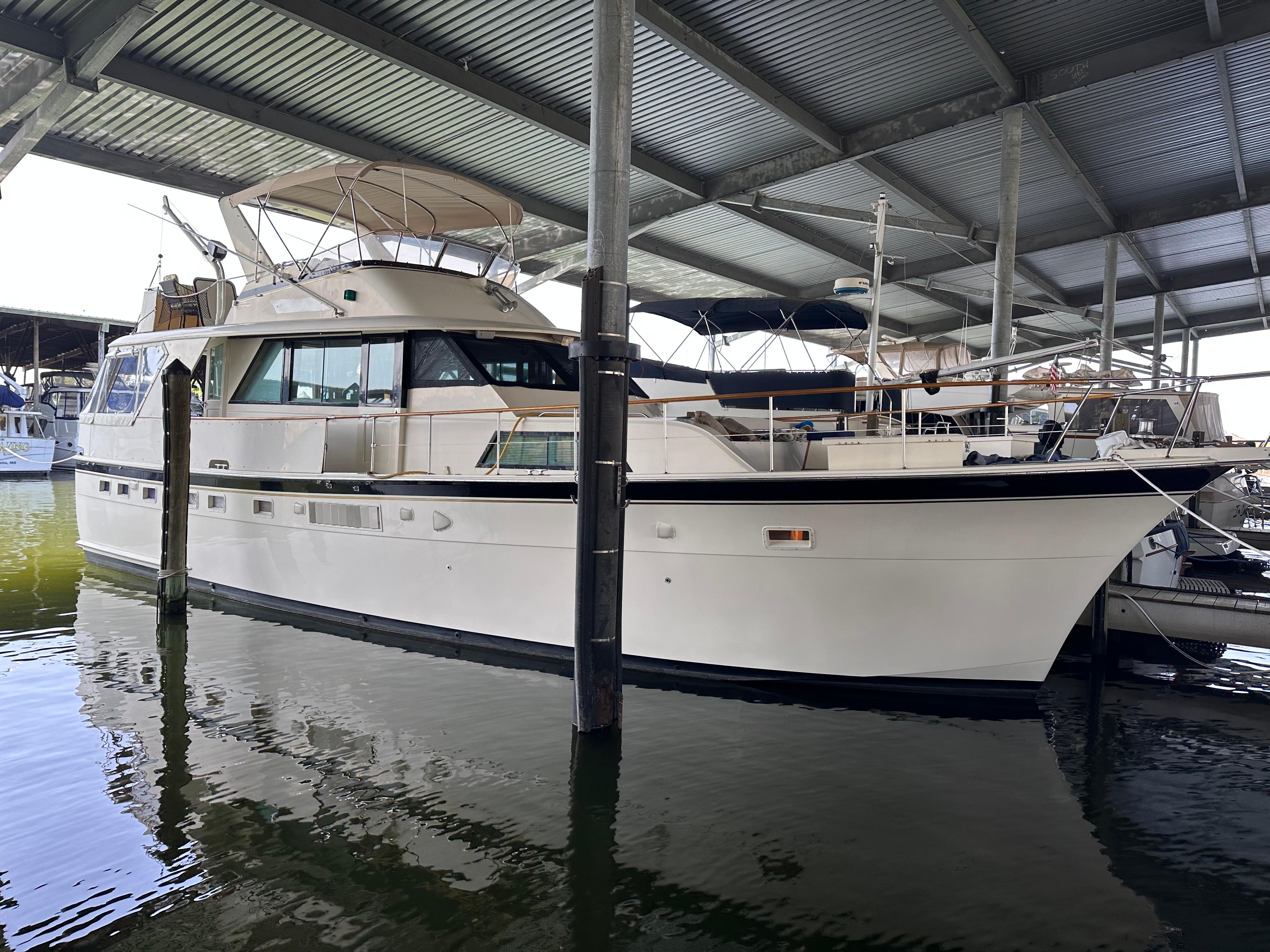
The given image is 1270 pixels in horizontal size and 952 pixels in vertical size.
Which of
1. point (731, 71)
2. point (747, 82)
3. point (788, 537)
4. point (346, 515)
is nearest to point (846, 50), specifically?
point (747, 82)

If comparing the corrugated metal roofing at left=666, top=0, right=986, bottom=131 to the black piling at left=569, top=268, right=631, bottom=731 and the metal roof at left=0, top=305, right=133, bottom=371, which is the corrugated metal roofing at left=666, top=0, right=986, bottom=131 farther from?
the metal roof at left=0, top=305, right=133, bottom=371

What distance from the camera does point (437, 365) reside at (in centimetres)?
779

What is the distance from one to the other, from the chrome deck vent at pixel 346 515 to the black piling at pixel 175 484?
1.85 m

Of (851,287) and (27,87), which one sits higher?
(27,87)

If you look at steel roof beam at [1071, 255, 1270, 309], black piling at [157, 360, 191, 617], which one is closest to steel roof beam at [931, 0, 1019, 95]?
black piling at [157, 360, 191, 617]

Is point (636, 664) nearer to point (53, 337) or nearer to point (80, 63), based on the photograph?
point (80, 63)

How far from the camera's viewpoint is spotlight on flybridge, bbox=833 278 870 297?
11031 mm

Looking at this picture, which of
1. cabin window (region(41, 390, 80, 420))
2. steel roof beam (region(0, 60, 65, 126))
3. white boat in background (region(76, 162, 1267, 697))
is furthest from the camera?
cabin window (region(41, 390, 80, 420))

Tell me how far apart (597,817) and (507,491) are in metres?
3.08

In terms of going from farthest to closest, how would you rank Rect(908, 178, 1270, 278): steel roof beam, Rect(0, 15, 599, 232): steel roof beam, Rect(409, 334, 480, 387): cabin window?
Rect(908, 178, 1270, 278): steel roof beam < Rect(0, 15, 599, 232): steel roof beam < Rect(409, 334, 480, 387): cabin window

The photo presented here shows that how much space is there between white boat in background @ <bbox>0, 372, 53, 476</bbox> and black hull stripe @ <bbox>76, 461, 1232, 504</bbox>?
33.2 m

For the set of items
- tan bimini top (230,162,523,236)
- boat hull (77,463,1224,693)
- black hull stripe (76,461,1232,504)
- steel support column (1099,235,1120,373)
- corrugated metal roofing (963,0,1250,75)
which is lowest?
boat hull (77,463,1224,693)

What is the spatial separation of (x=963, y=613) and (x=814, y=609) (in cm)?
105

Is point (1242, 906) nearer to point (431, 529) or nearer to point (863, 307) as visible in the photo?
Answer: point (431, 529)
